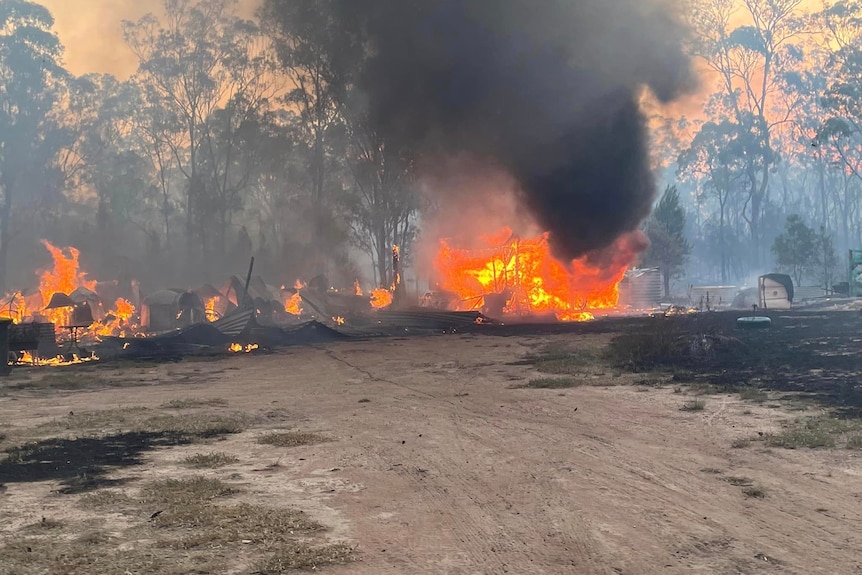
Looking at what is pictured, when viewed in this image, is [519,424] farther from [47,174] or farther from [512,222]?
[47,174]

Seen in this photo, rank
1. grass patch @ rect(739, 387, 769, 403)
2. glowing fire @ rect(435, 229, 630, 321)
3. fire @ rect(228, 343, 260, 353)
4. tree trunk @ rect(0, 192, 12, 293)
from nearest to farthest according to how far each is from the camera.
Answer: grass patch @ rect(739, 387, 769, 403), fire @ rect(228, 343, 260, 353), glowing fire @ rect(435, 229, 630, 321), tree trunk @ rect(0, 192, 12, 293)

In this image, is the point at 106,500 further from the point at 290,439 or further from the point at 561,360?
the point at 561,360

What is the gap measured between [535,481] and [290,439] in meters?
4.33

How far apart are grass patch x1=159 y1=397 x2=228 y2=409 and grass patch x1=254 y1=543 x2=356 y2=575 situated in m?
9.49

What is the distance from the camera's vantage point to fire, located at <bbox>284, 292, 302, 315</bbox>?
1700 inches

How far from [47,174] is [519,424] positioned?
65783 mm

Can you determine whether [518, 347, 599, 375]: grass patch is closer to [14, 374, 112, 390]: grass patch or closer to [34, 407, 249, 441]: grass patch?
[34, 407, 249, 441]: grass patch

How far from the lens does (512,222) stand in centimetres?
4562

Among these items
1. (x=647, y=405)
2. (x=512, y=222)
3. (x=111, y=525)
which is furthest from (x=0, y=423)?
(x=512, y=222)

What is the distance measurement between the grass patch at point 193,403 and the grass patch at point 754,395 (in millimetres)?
10475

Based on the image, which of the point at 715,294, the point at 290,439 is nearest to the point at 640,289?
the point at 715,294

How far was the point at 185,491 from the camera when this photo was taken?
333 inches

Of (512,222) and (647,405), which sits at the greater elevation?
(512,222)

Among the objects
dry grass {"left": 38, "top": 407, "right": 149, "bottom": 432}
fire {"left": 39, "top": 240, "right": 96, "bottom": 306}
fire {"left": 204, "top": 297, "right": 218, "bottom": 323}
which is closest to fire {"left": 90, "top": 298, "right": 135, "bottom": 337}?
fire {"left": 39, "top": 240, "right": 96, "bottom": 306}
